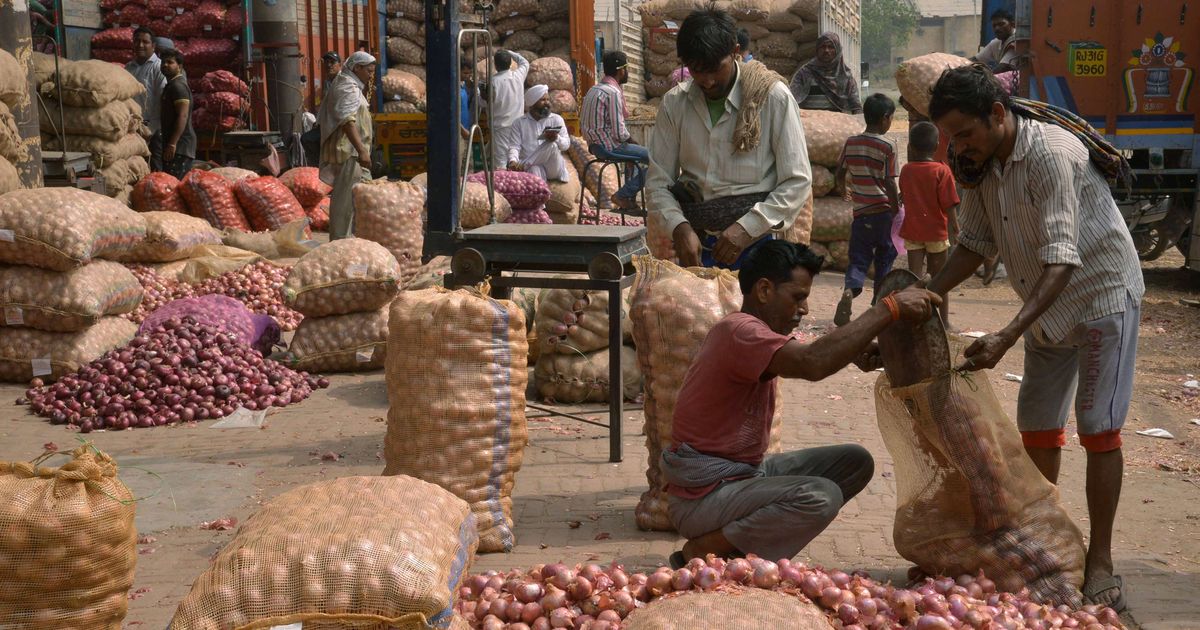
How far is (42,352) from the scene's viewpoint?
678cm

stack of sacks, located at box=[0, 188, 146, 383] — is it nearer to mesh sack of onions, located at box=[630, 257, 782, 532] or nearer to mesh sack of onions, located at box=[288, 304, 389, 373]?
mesh sack of onions, located at box=[288, 304, 389, 373]

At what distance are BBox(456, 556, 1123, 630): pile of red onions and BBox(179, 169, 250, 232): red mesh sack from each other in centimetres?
855

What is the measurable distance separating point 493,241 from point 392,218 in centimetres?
420

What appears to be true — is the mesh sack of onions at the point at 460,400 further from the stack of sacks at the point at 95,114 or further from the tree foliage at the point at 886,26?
the tree foliage at the point at 886,26

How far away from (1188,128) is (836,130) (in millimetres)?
2953

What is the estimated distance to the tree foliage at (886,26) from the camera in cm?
5434

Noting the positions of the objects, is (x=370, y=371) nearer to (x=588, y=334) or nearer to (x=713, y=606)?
(x=588, y=334)

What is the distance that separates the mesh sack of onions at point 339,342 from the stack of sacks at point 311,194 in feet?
19.0

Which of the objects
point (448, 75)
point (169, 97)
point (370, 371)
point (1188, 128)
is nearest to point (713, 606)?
point (448, 75)

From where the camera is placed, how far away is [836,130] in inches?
434

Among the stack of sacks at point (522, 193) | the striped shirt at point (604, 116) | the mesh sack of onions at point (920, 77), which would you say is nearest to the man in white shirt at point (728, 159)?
the mesh sack of onions at point (920, 77)

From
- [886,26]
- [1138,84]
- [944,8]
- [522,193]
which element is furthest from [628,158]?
[944,8]

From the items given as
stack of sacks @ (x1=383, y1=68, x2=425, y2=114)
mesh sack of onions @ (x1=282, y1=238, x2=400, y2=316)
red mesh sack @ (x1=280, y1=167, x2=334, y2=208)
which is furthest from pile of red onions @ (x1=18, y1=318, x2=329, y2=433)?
stack of sacks @ (x1=383, y1=68, x2=425, y2=114)

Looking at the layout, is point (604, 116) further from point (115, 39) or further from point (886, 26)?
point (886, 26)
